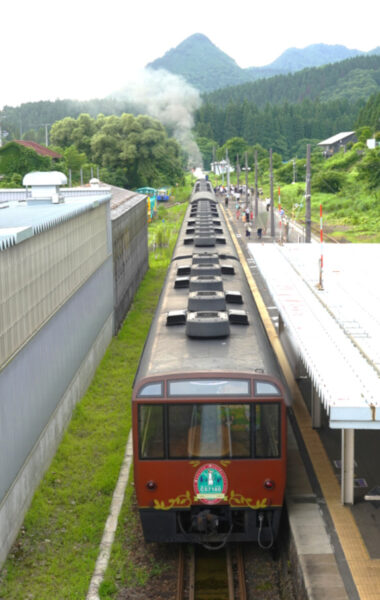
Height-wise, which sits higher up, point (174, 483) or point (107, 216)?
point (107, 216)

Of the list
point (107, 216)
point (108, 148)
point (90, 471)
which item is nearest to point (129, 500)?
point (90, 471)

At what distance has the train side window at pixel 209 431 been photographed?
30.8ft

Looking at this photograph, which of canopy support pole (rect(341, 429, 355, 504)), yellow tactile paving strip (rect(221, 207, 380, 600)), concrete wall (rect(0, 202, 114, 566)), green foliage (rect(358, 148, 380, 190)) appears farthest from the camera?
green foliage (rect(358, 148, 380, 190))

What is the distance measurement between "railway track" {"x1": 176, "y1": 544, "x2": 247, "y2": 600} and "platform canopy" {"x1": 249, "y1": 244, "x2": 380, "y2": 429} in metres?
2.70

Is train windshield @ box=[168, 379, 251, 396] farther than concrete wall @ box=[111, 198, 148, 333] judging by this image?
No

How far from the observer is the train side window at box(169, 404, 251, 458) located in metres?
9.40

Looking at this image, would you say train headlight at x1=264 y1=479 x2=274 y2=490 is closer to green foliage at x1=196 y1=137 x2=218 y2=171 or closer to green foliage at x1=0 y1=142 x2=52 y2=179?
green foliage at x1=0 y1=142 x2=52 y2=179

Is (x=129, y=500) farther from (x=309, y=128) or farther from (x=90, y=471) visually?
(x=309, y=128)

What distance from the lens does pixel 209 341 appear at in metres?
10.7

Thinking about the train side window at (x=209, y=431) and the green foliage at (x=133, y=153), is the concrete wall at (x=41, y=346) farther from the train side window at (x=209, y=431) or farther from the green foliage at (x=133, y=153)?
the green foliage at (x=133, y=153)

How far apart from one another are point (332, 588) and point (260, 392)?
2.45 metres

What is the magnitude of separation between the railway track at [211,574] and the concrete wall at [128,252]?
45.4 feet

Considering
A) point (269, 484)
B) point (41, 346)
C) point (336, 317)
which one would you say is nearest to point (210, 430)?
point (269, 484)

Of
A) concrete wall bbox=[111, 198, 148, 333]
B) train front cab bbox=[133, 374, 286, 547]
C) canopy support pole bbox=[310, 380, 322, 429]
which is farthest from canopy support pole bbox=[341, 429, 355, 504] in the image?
concrete wall bbox=[111, 198, 148, 333]
